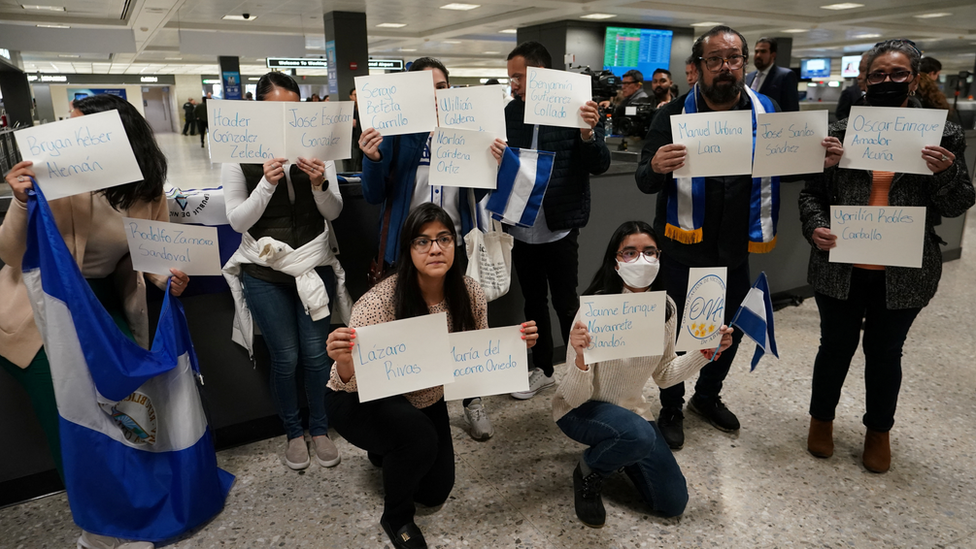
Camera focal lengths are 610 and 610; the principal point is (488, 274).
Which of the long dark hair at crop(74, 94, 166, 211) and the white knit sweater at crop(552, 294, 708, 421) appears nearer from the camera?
the long dark hair at crop(74, 94, 166, 211)

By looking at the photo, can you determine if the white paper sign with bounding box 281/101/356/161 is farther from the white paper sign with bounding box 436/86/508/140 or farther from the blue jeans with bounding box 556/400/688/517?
the blue jeans with bounding box 556/400/688/517

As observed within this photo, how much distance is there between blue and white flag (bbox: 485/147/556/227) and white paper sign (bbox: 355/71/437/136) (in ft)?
1.08

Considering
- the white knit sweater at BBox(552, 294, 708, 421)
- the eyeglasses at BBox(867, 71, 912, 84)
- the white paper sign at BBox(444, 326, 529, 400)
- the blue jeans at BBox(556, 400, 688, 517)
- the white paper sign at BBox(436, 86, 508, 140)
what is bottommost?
the blue jeans at BBox(556, 400, 688, 517)

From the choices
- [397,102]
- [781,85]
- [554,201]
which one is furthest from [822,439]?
[781,85]

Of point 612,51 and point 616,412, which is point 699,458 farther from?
point 612,51

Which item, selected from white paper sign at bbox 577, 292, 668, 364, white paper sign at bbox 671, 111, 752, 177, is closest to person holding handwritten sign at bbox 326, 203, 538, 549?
white paper sign at bbox 577, 292, 668, 364

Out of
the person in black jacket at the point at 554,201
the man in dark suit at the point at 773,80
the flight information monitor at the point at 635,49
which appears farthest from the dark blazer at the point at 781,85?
the flight information monitor at the point at 635,49

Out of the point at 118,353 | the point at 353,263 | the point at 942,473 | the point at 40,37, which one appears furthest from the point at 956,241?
the point at 40,37

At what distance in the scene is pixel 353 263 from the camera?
249 cm

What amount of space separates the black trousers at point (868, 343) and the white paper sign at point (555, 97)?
1.07m

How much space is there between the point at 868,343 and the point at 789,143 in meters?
0.78

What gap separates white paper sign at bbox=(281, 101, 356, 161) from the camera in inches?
71.1

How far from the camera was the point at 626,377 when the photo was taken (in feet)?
6.31

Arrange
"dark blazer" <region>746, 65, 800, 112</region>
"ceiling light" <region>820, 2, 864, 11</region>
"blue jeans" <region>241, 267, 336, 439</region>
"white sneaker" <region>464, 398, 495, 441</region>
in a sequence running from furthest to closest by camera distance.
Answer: "ceiling light" <region>820, 2, 864, 11</region>, "dark blazer" <region>746, 65, 800, 112</region>, "white sneaker" <region>464, 398, 495, 441</region>, "blue jeans" <region>241, 267, 336, 439</region>
